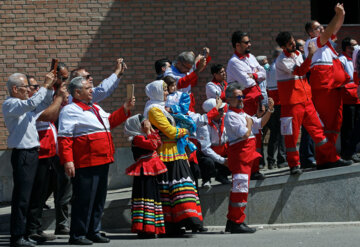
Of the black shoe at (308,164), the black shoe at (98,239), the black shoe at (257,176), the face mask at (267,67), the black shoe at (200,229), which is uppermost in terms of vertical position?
the face mask at (267,67)

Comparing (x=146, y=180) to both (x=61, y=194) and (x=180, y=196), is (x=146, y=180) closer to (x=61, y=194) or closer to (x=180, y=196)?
(x=180, y=196)

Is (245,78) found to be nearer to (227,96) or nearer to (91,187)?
(227,96)

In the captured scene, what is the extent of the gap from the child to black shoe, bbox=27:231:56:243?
108 centimetres

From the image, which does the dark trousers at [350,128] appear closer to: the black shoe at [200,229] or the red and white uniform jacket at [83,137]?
the black shoe at [200,229]

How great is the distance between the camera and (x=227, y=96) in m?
9.30

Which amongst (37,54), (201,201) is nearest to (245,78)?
(201,201)

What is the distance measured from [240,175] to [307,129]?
4.86 ft

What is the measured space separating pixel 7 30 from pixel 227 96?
5075mm

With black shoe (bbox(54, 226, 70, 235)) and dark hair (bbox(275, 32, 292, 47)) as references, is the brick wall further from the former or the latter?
black shoe (bbox(54, 226, 70, 235))

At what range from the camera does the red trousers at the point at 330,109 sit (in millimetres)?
10594

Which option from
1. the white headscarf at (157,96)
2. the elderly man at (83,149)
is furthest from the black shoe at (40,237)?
the white headscarf at (157,96)

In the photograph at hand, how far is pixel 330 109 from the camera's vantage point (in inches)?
419

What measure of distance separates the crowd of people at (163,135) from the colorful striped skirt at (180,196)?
0.04 ft

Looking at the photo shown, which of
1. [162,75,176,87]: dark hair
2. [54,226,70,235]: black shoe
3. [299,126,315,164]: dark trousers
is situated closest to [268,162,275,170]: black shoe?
[299,126,315,164]: dark trousers
